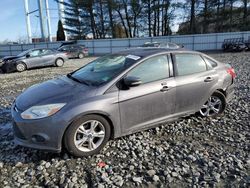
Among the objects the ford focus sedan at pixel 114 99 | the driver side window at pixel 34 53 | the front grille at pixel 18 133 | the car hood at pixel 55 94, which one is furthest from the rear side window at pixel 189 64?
the driver side window at pixel 34 53

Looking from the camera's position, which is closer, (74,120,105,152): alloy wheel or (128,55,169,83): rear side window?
(74,120,105,152): alloy wheel

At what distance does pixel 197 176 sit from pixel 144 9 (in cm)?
3822

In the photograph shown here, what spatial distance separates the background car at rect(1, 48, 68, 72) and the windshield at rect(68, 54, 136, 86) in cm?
1022

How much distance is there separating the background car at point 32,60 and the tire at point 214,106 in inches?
453

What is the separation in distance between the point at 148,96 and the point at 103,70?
0.92m

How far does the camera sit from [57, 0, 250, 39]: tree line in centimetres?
3562

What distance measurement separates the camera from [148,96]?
11.9 ft

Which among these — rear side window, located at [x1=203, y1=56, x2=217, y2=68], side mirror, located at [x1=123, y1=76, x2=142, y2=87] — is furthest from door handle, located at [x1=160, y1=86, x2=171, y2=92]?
rear side window, located at [x1=203, y1=56, x2=217, y2=68]

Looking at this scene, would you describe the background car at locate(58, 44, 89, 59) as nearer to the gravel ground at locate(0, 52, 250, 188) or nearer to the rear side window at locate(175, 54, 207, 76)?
the gravel ground at locate(0, 52, 250, 188)

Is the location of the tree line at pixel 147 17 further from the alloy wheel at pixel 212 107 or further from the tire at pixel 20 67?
the alloy wheel at pixel 212 107

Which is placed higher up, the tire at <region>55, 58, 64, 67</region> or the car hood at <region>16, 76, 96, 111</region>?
the car hood at <region>16, 76, 96, 111</region>

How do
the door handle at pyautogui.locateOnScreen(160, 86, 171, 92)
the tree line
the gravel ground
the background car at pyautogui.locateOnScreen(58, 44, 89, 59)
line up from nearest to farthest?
the gravel ground < the door handle at pyautogui.locateOnScreen(160, 86, 171, 92) < the background car at pyautogui.locateOnScreen(58, 44, 89, 59) < the tree line

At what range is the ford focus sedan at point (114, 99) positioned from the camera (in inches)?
122

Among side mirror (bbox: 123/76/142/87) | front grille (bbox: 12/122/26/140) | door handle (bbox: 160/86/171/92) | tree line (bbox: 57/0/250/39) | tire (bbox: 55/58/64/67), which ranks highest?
tree line (bbox: 57/0/250/39)
